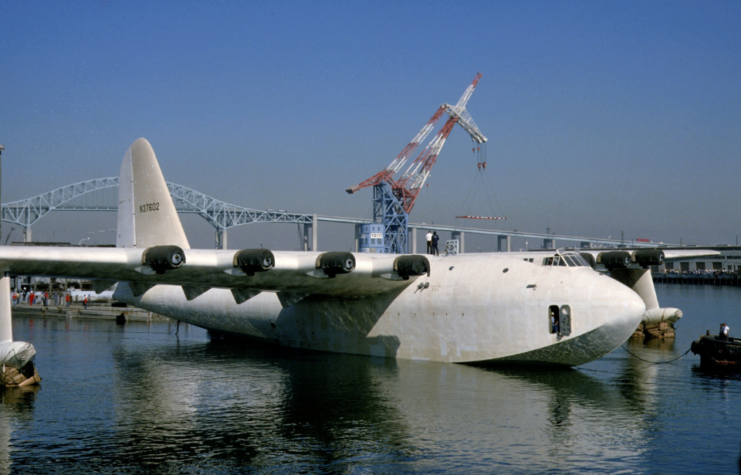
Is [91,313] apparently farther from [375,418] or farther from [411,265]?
[375,418]

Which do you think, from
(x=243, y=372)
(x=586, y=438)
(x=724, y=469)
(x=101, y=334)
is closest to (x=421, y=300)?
(x=243, y=372)

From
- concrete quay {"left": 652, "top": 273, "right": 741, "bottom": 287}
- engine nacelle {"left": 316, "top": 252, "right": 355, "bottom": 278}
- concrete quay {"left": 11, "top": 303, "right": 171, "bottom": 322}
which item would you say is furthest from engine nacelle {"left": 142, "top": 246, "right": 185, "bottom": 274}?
concrete quay {"left": 652, "top": 273, "right": 741, "bottom": 287}

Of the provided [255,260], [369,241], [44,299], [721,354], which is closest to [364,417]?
[255,260]

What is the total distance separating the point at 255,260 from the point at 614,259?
15.9 meters

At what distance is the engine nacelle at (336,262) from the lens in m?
23.5

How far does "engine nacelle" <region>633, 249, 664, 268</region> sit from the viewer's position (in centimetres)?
2989

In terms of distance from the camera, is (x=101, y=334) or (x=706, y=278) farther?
(x=706, y=278)

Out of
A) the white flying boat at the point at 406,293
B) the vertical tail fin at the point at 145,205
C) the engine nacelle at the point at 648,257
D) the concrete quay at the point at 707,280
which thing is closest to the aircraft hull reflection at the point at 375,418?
the white flying boat at the point at 406,293

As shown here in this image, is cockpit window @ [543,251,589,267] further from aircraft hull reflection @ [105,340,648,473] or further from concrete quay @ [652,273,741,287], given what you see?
concrete quay @ [652,273,741,287]

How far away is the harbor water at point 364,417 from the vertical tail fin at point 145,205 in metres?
6.90

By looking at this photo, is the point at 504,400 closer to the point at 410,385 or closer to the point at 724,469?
the point at 410,385

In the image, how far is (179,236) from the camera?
34281 mm

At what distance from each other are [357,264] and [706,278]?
5546 inches

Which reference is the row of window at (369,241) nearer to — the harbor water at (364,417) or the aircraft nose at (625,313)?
the harbor water at (364,417)
